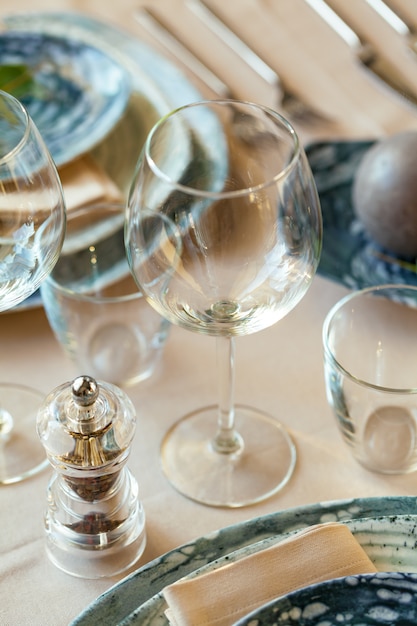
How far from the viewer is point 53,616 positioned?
0.57 meters

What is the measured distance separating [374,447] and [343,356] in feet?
0.26

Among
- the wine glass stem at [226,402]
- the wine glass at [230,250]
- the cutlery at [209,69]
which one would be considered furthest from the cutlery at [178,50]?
the wine glass stem at [226,402]

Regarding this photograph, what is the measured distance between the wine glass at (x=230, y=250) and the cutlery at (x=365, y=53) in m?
0.36

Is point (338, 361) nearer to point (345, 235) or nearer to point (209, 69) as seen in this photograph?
point (345, 235)

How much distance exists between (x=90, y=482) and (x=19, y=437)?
0.15m

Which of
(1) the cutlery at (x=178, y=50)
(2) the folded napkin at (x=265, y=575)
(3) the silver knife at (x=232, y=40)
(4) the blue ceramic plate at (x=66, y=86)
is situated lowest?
(4) the blue ceramic plate at (x=66, y=86)

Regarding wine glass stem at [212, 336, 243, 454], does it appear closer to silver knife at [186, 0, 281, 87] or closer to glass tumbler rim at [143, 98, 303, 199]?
glass tumbler rim at [143, 98, 303, 199]

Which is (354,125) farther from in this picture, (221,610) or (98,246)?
(221,610)

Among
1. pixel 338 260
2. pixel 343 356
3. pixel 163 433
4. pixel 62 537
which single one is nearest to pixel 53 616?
pixel 62 537

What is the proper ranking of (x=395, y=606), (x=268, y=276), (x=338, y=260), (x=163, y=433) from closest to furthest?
(x=395, y=606), (x=268, y=276), (x=163, y=433), (x=338, y=260)

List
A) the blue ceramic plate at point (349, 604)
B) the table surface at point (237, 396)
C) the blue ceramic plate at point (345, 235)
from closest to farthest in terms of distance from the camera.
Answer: the blue ceramic plate at point (349, 604)
the table surface at point (237, 396)
the blue ceramic plate at point (345, 235)

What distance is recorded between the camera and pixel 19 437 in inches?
28.1

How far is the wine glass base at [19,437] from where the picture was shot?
67 cm

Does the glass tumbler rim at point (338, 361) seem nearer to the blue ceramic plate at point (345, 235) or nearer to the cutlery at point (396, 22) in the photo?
the blue ceramic plate at point (345, 235)
